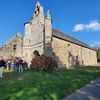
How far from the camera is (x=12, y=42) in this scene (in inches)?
1646

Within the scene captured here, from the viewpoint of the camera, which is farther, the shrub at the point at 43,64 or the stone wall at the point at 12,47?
the stone wall at the point at 12,47

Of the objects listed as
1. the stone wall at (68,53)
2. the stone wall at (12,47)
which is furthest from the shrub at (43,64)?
the stone wall at (12,47)

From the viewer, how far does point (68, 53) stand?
3159 centimetres

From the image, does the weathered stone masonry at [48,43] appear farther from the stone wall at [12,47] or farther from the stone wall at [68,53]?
the stone wall at [12,47]

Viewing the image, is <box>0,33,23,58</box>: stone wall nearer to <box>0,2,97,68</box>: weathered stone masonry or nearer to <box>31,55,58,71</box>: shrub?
<box>0,2,97,68</box>: weathered stone masonry

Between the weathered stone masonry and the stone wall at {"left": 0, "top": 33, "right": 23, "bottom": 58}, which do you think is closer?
the weathered stone masonry

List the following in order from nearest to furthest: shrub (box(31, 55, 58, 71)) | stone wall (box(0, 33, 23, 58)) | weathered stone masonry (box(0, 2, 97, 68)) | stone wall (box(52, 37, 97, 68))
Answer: shrub (box(31, 55, 58, 71)) → weathered stone masonry (box(0, 2, 97, 68)) → stone wall (box(52, 37, 97, 68)) → stone wall (box(0, 33, 23, 58))

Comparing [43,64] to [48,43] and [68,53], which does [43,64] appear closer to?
[48,43]

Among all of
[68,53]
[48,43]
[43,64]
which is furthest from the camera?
[68,53]

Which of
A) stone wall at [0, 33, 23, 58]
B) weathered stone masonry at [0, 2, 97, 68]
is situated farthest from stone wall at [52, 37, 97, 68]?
stone wall at [0, 33, 23, 58]

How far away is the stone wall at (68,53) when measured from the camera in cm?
2822

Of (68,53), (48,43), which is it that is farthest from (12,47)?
(48,43)

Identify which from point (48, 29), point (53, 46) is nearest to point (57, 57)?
point (53, 46)

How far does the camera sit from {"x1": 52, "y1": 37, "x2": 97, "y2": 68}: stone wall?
28.2 metres
